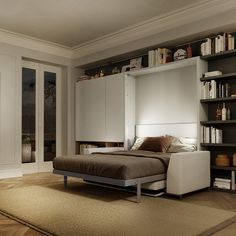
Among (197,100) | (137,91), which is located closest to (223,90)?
(197,100)

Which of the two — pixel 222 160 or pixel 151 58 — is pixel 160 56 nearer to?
pixel 151 58

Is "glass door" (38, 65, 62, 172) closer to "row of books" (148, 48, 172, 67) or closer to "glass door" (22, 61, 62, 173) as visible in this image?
"glass door" (22, 61, 62, 173)

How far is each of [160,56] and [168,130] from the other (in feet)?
4.28

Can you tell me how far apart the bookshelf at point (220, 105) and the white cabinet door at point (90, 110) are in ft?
7.13

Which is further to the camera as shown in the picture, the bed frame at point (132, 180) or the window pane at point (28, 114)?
the window pane at point (28, 114)

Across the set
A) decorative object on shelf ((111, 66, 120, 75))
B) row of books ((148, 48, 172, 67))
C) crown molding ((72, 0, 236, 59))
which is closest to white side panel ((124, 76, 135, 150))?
decorative object on shelf ((111, 66, 120, 75))

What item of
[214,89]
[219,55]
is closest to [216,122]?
[214,89]

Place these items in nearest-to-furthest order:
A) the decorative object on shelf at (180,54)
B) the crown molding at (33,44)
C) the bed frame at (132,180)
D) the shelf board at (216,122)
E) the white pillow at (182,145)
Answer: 1. the bed frame at (132,180)
2. the shelf board at (216,122)
3. the white pillow at (182,145)
4. the decorative object on shelf at (180,54)
5. the crown molding at (33,44)

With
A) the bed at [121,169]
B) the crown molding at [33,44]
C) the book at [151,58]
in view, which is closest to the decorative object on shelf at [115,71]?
the book at [151,58]

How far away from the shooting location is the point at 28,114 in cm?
620

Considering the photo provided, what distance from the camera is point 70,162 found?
163 inches

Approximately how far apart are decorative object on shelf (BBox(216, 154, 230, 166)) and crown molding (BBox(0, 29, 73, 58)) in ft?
13.0

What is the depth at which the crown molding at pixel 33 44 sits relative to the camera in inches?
219

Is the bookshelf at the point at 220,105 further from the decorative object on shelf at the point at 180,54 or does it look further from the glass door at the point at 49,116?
the glass door at the point at 49,116
